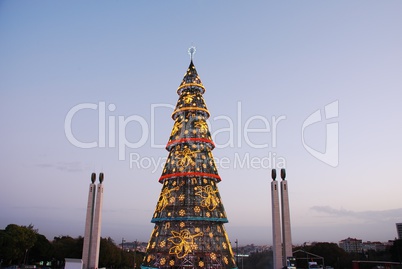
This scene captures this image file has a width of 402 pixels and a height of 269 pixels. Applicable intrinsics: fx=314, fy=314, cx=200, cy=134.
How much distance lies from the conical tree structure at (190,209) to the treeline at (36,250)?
2803cm

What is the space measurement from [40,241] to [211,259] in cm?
4399

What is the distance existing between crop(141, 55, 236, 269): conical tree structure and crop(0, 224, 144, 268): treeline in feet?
92.0

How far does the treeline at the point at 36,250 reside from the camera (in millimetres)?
46319

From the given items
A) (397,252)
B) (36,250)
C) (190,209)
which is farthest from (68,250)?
(397,252)

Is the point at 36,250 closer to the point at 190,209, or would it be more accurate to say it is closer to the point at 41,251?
the point at 41,251

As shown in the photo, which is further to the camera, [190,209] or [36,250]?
[36,250]

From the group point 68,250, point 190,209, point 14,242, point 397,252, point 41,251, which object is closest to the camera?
point 190,209

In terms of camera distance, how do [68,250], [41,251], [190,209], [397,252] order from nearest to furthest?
[190,209] < [41,251] < [68,250] < [397,252]

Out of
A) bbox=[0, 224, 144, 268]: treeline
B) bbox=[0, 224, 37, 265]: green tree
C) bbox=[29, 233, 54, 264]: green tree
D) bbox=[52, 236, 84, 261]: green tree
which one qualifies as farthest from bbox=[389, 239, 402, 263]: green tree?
bbox=[29, 233, 54, 264]: green tree

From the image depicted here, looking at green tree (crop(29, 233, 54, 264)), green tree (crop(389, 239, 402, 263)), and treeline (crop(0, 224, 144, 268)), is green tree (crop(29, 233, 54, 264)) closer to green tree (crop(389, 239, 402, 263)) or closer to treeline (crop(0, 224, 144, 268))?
treeline (crop(0, 224, 144, 268))

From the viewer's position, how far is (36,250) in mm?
58094

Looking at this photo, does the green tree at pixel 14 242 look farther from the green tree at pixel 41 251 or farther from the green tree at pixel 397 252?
the green tree at pixel 397 252

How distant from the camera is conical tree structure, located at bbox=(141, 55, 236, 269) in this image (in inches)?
1150

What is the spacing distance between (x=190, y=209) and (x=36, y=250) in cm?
4298
